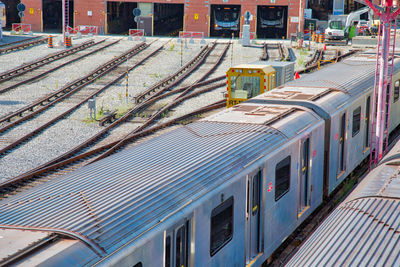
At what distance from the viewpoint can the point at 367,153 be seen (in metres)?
16.0

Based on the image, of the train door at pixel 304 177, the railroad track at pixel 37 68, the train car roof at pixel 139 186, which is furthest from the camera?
the railroad track at pixel 37 68

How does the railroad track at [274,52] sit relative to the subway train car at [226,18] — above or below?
below

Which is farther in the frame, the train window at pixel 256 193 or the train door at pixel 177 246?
the train window at pixel 256 193

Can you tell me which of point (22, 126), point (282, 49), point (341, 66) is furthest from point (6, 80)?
point (282, 49)

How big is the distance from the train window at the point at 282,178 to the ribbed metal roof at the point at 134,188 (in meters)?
0.48

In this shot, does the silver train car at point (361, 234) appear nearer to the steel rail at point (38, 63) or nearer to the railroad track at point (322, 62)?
the steel rail at point (38, 63)

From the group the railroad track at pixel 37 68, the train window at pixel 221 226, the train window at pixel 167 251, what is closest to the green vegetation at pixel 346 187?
the train window at pixel 221 226

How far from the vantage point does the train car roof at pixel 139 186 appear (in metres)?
5.72

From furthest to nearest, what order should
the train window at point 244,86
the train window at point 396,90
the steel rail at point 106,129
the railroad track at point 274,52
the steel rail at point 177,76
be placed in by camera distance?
the railroad track at point 274,52 → the steel rail at point 177,76 → the train window at point 244,86 → the train window at point 396,90 → the steel rail at point 106,129

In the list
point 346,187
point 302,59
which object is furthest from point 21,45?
point 346,187

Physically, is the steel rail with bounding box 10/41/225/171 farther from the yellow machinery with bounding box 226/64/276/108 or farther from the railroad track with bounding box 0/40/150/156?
the yellow machinery with bounding box 226/64/276/108

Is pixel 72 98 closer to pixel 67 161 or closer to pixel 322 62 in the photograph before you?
pixel 67 161

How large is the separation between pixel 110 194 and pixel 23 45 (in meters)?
35.9

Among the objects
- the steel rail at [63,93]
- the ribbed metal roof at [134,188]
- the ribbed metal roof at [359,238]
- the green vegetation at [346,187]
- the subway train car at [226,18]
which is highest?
the subway train car at [226,18]
